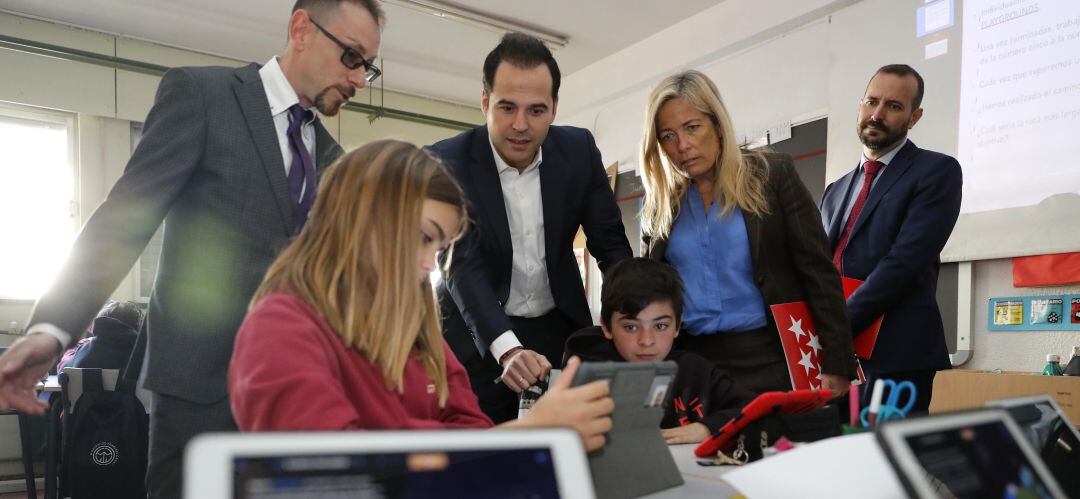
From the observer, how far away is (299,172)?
55.6 inches

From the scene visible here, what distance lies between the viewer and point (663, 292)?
1693 mm

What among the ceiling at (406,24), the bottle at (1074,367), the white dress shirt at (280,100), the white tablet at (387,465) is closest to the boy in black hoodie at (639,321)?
the white dress shirt at (280,100)

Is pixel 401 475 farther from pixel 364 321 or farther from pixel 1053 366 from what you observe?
pixel 1053 366

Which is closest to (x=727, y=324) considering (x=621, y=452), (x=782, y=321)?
(x=782, y=321)

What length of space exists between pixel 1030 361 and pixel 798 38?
2019mm

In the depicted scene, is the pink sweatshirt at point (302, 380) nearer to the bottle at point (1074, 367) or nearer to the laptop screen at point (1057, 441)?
the laptop screen at point (1057, 441)

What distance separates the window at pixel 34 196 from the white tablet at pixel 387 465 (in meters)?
5.33

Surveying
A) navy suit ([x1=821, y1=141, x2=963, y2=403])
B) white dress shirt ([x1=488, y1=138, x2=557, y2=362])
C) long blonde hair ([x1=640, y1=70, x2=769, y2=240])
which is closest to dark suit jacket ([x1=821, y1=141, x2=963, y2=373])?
navy suit ([x1=821, y1=141, x2=963, y2=403])

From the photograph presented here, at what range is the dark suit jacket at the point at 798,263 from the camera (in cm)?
161

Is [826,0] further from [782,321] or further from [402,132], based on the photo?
[402,132]

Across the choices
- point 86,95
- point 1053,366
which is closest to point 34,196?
point 86,95

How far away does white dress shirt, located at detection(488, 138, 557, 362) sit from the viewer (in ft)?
6.15

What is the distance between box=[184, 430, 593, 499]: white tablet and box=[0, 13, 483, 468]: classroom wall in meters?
4.57

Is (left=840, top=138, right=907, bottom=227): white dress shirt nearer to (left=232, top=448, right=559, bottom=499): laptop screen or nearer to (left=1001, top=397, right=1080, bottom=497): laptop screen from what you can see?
(left=1001, top=397, right=1080, bottom=497): laptop screen
